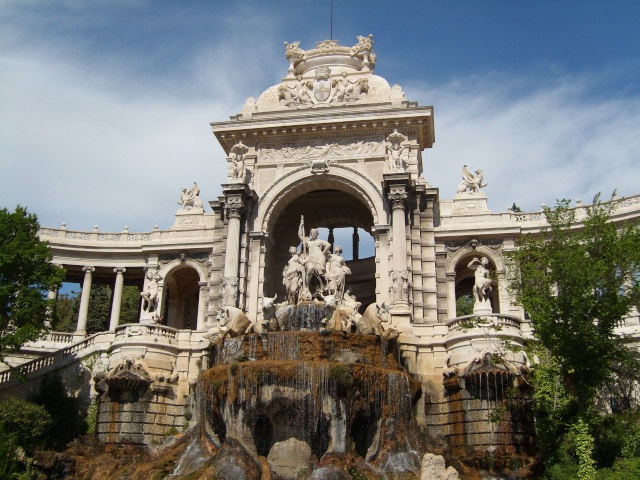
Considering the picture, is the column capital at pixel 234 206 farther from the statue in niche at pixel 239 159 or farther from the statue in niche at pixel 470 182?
the statue in niche at pixel 470 182

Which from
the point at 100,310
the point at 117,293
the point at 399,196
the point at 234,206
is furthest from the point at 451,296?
the point at 100,310

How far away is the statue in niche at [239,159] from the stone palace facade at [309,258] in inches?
2.9

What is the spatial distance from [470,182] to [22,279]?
23320mm

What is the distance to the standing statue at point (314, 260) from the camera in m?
34.4

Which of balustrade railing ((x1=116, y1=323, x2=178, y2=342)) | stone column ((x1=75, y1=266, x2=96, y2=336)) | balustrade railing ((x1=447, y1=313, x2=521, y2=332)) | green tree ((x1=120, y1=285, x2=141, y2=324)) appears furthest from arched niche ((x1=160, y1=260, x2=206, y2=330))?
balustrade railing ((x1=447, y1=313, x2=521, y2=332))

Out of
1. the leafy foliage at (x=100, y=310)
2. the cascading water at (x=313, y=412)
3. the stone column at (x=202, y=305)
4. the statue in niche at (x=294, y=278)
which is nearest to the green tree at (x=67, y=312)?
the leafy foliage at (x=100, y=310)

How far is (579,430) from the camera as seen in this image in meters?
24.1

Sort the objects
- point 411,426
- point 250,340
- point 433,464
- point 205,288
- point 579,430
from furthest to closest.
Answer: point 205,288
point 250,340
point 411,426
point 579,430
point 433,464

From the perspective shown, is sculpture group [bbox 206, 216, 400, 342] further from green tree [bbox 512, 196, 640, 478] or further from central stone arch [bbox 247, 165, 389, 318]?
green tree [bbox 512, 196, 640, 478]

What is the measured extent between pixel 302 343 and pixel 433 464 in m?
7.35

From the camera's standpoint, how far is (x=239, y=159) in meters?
38.0

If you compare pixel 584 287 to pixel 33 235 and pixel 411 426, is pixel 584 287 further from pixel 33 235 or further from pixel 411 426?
pixel 33 235

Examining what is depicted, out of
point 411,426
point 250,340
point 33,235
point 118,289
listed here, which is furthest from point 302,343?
point 118,289

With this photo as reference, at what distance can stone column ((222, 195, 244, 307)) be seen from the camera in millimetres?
34938
